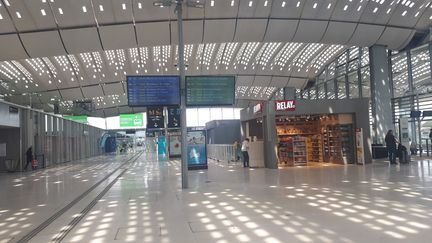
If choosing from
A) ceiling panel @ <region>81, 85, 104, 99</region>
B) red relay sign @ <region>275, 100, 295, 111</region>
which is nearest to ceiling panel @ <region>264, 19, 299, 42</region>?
red relay sign @ <region>275, 100, 295, 111</region>

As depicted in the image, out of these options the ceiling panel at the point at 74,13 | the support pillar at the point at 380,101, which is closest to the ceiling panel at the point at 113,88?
the ceiling panel at the point at 74,13

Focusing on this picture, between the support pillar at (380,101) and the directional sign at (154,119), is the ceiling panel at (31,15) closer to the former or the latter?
the directional sign at (154,119)

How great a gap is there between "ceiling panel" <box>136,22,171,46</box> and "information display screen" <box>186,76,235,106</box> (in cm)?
636

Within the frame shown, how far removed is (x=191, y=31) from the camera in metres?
20.4

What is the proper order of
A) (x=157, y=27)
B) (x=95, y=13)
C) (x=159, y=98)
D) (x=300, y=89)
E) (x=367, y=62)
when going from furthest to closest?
(x=300, y=89)
(x=367, y=62)
(x=157, y=27)
(x=95, y=13)
(x=159, y=98)

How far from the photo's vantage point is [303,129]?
2256 centimetres

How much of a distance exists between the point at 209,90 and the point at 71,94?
1060 inches

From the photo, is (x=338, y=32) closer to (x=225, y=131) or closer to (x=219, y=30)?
(x=219, y=30)

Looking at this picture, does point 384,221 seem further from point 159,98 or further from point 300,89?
point 300,89

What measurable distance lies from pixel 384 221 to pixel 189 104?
28.4 ft

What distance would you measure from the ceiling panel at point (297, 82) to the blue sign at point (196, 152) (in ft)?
61.0

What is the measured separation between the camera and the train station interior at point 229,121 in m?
7.53

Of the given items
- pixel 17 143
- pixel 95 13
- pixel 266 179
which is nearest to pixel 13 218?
pixel 266 179

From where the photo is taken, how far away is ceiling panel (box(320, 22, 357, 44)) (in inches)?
845
